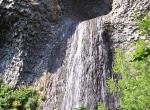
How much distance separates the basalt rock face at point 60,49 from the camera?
10.4 m

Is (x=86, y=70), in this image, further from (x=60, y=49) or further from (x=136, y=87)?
(x=136, y=87)

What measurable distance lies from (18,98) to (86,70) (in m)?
2.44

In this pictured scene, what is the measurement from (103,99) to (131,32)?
2.79 m

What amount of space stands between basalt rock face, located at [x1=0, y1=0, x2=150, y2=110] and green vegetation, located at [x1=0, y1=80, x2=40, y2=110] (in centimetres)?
31

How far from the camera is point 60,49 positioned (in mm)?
12039

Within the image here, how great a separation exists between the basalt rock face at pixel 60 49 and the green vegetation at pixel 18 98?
305mm

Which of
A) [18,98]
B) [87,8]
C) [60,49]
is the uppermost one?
[87,8]

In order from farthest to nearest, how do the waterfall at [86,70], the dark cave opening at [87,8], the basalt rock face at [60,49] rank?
the dark cave opening at [87,8]
the basalt rock face at [60,49]
the waterfall at [86,70]

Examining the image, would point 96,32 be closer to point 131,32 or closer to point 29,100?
point 131,32

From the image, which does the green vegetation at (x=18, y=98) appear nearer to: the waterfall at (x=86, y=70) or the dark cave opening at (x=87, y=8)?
the waterfall at (x=86, y=70)

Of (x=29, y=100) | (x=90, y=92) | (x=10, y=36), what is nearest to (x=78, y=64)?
(x=90, y=92)

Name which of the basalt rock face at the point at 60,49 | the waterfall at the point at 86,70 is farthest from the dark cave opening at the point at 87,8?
the waterfall at the point at 86,70

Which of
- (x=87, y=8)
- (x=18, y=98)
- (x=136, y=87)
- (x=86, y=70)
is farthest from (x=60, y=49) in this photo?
(x=136, y=87)

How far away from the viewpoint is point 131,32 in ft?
37.0
